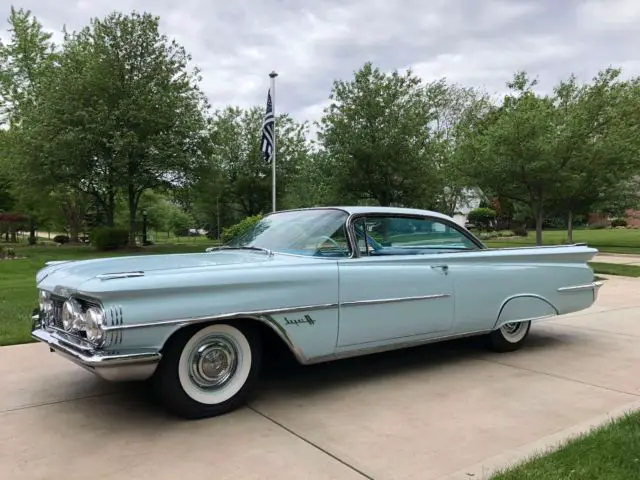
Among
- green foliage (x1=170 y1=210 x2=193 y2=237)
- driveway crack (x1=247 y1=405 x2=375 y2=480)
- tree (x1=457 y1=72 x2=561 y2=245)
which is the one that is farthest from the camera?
green foliage (x1=170 y1=210 x2=193 y2=237)

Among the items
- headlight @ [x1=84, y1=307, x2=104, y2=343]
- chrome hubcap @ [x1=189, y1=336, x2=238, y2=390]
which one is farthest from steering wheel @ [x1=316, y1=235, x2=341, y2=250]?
headlight @ [x1=84, y1=307, x2=104, y2=343]

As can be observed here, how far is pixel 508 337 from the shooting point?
553 cm

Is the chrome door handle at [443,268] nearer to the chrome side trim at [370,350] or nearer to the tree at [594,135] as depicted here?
the chrome side trim at [370,350]

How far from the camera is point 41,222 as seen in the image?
3409 centimetres

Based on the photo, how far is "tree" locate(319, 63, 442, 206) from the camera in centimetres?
2109

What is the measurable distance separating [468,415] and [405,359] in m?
1.48

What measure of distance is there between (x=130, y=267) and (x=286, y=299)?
107 centimetres

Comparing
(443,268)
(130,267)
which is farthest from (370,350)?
(130,267)

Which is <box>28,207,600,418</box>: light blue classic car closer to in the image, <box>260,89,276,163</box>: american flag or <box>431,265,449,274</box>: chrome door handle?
<box>431,265,449,274</box>: chrome door handle

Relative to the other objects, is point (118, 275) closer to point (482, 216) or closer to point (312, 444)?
point (312, 444)

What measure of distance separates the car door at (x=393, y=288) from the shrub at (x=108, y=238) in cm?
1909

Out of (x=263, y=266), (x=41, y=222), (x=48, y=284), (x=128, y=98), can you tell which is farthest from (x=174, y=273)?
(x=41, y=222)

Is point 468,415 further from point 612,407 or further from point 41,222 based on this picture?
point 41,222

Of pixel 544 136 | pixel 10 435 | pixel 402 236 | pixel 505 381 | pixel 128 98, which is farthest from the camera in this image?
pixel 128 98
